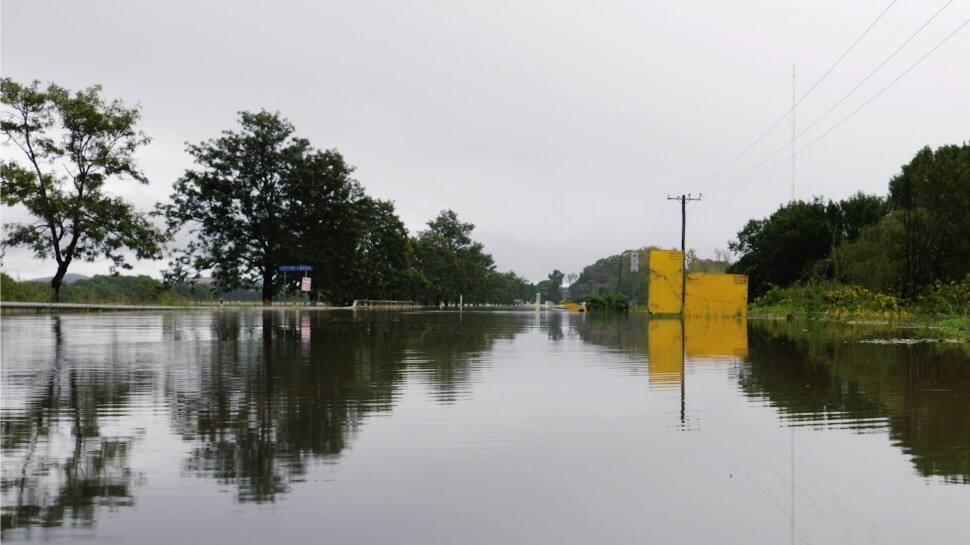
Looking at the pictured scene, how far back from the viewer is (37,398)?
7188mm

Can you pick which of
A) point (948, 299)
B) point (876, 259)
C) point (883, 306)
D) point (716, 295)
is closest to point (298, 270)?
point (716, 295)

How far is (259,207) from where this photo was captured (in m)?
55.2

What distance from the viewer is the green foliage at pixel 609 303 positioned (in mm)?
70238

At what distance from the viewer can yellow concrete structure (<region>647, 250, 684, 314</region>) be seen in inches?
1463

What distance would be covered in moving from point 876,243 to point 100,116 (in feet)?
135

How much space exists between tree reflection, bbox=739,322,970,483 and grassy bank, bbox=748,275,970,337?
24.8 ft

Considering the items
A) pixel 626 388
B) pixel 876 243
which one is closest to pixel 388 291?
pixel 876 243

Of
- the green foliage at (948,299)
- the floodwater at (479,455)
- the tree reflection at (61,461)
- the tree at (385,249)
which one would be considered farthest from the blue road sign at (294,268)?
the tree reflection at (61,461)

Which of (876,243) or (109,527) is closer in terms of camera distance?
(109,527)

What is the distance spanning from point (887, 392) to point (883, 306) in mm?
24375

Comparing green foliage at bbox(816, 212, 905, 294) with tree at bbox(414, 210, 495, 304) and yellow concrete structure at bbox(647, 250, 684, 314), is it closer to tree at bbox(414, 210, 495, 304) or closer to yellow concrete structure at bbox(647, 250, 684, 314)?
yellow concrete structure at bbox(647, 250, 684, 314)

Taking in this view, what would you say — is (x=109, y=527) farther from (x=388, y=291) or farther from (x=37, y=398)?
(x=388, y=291)

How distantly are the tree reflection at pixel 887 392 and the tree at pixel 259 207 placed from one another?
149 ft

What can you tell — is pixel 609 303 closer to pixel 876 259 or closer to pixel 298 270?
pixel 298 270
